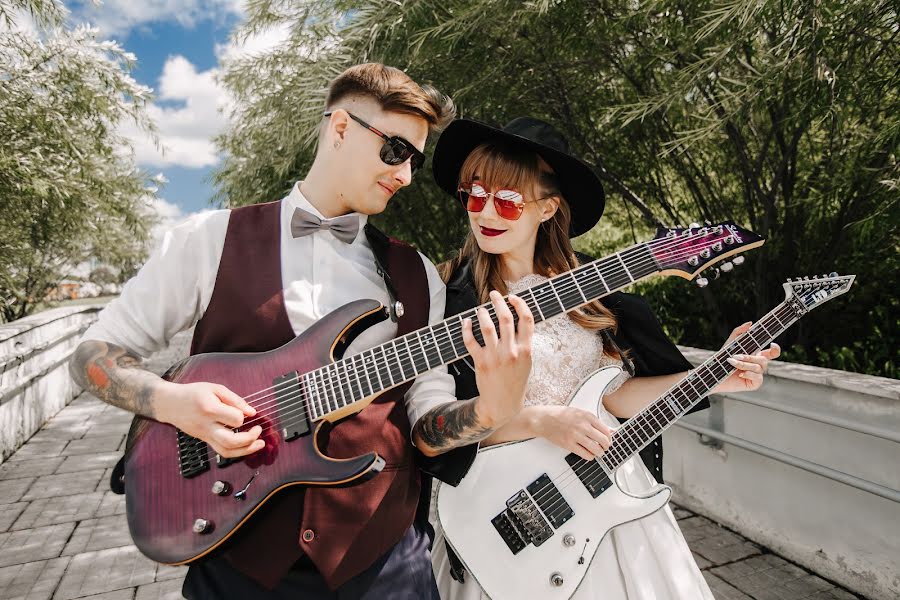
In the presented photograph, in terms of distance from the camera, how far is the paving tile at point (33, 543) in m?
3.47

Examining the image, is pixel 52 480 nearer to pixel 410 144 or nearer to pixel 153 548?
pixel 153 548

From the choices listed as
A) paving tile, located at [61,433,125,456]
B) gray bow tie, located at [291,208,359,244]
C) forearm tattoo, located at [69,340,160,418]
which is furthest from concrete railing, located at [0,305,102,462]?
gray bow tie, located at [291,208,359,244]

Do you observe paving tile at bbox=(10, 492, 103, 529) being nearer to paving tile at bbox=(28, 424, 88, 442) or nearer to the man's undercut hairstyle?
paving tile at bbox=(28, 424, 88, 442)

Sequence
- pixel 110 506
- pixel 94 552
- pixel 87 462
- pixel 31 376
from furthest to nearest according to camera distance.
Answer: pixel 31 376, pixel 87 462, pixel 110 506, pixel 94 552

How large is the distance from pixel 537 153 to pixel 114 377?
1.41 meters

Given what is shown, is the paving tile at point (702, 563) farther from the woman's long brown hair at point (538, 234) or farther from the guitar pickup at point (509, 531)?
the guitar pickup at point (509, 531)

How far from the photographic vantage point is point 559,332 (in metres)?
2.03

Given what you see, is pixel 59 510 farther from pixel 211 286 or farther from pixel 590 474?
pixel 590 474

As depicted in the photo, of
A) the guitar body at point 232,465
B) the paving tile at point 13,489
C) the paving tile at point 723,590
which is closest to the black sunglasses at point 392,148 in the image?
the guitar body at point 232,465

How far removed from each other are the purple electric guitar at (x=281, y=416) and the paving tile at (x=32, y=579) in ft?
8.15

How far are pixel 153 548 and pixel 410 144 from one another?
122 cm

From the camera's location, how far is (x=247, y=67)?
614cm

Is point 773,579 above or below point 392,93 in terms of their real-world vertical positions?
below

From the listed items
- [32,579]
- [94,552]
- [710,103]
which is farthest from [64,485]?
[710,103]
